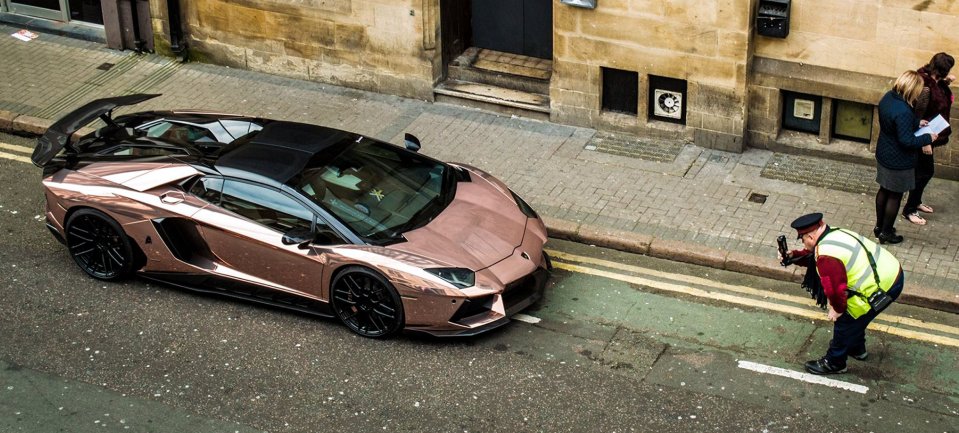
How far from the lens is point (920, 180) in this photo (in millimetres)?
13070

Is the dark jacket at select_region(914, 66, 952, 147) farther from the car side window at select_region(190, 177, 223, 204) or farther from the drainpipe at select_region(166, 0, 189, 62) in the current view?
the drainpipe at select_region(166, 0, 189, 62)

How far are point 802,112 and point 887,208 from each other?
7.50ft

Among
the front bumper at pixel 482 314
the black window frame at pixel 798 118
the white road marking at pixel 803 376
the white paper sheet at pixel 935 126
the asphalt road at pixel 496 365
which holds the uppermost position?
the white paper sheet at pixel 935 126

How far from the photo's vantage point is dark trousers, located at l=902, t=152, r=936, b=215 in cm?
1297

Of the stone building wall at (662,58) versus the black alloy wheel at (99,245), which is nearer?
the black alloy wheel at (99,245)

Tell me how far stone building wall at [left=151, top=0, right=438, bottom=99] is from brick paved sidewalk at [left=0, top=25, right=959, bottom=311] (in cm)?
19

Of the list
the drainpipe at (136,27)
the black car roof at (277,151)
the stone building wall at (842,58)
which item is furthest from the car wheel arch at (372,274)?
the drainpipe at (136,27)

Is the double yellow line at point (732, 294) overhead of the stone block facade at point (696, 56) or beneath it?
beneath

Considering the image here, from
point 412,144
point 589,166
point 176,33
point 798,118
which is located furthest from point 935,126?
point 176,33

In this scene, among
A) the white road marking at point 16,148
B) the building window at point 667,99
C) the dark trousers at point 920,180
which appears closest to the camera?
the dark trousers at point 920,180

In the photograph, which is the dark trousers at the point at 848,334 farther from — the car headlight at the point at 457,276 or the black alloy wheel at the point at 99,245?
the black alloy wheel at the point at 99,245

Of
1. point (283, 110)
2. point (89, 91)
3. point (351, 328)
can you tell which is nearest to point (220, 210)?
point (351, 328)

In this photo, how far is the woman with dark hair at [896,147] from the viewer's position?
1230 cm

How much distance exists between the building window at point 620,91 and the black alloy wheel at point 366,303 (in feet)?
16.8
